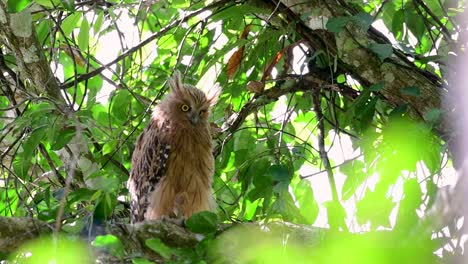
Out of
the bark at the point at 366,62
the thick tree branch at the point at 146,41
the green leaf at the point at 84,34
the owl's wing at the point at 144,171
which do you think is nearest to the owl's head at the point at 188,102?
the owl's wing at the point at 144,171

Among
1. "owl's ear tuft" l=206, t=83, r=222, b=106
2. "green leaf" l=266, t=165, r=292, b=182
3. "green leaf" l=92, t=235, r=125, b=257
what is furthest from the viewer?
"owl's ear tuft" l=206, t=83, r=222, b=106

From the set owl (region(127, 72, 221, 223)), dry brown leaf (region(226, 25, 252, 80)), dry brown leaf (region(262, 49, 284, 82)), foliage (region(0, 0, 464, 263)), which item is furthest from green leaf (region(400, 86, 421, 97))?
owl (region(127, 72, 221, 223))

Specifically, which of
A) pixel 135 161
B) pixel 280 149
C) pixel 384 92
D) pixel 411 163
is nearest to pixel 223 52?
pixel 280 149

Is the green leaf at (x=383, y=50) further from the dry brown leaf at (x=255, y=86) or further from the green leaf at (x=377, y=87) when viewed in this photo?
the dry brown leaf at (x=255, y=86)

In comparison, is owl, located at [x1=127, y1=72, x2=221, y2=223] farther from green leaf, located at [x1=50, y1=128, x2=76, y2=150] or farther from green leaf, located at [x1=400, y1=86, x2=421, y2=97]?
green leaf, located at [x1=400, y1=86, x2=421, y2=97]

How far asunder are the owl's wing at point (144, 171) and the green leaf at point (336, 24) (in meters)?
1.94

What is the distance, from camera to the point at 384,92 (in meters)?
4.55

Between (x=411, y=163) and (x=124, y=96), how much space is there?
2559 mm

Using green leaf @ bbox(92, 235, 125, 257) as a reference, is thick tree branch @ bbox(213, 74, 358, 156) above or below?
above

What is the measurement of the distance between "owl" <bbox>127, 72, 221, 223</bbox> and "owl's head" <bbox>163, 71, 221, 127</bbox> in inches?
1.5

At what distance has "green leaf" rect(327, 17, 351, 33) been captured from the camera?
417cm

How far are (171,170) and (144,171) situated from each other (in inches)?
7.8

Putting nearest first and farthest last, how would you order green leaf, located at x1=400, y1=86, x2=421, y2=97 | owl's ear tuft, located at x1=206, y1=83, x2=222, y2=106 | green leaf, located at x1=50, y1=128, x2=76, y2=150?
green leaf, located at x1=400, y1=86, x2=421, y2=97 → green leaf, located at x1=50, y1=128, x2=76, y2=150 → owl's ear tuft, located at x1=206, y1=83, x2=222, y2=106

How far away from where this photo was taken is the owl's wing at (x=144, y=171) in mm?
5570
